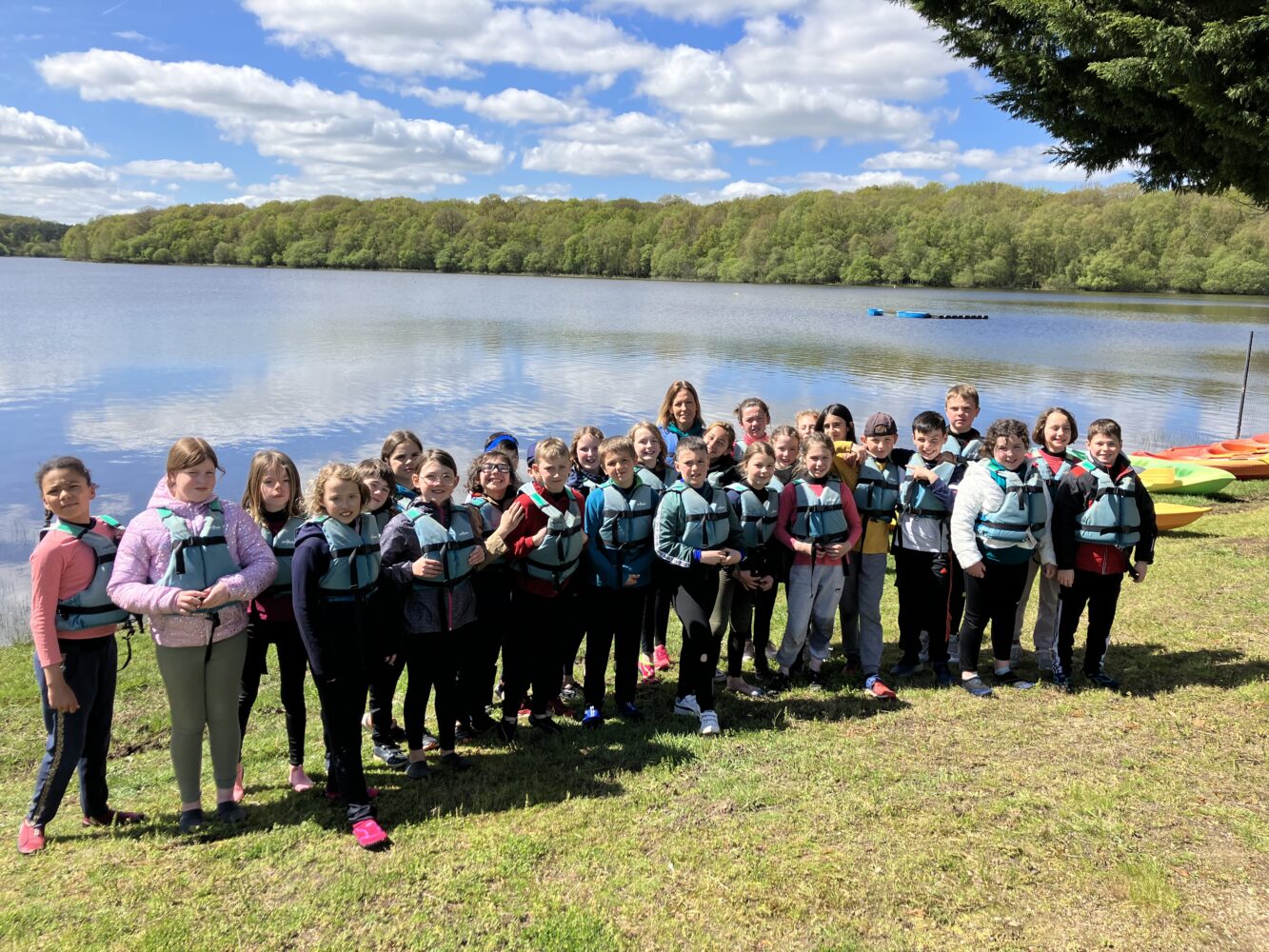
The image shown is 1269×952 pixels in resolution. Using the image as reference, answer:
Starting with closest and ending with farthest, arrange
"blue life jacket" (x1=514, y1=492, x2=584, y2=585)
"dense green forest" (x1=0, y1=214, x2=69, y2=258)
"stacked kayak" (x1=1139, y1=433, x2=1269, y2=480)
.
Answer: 1. "blue life jacket" (x1=514, y1=492, x2=584, y2=585)
2. "stacked kayak" (x1=1139, y1=433, x2=1269, y2=480)
3. "dense green forest" (x1=0, y1=214, x2=69, y2=258)

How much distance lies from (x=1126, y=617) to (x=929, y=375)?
25909 millimetres

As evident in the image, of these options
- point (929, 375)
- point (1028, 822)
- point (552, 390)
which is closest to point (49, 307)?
point (552, 390)

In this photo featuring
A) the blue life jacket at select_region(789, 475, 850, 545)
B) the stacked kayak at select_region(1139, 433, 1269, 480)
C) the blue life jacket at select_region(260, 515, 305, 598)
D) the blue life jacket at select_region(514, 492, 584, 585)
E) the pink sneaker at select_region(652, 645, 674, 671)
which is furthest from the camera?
the stacked kayak at select_region(1139, 433, 1269, 480)

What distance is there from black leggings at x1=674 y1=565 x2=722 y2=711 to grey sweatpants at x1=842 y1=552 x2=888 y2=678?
128 centimetres

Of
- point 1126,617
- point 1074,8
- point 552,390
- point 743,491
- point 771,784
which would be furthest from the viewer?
point 552,390

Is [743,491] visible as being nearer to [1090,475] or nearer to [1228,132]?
[1090,475]

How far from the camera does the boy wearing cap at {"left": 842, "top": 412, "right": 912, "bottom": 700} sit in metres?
6.35

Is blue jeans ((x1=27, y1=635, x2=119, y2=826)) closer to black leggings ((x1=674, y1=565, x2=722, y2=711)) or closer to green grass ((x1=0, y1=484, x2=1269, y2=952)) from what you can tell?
green grass ((x1=0, y1=484, x2=1269, y2=952))

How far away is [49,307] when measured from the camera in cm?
4850

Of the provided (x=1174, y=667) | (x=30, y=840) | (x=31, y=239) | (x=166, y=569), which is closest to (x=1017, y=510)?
(x=1174, y=667)

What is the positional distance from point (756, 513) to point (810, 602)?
2.77 ft

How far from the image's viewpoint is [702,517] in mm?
5559

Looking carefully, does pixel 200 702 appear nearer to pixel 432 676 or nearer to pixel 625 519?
pixel 432 676

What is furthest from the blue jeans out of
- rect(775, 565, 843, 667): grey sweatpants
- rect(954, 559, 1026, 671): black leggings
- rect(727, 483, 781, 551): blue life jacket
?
rect(954, 559, 1026, 671): black leggings
